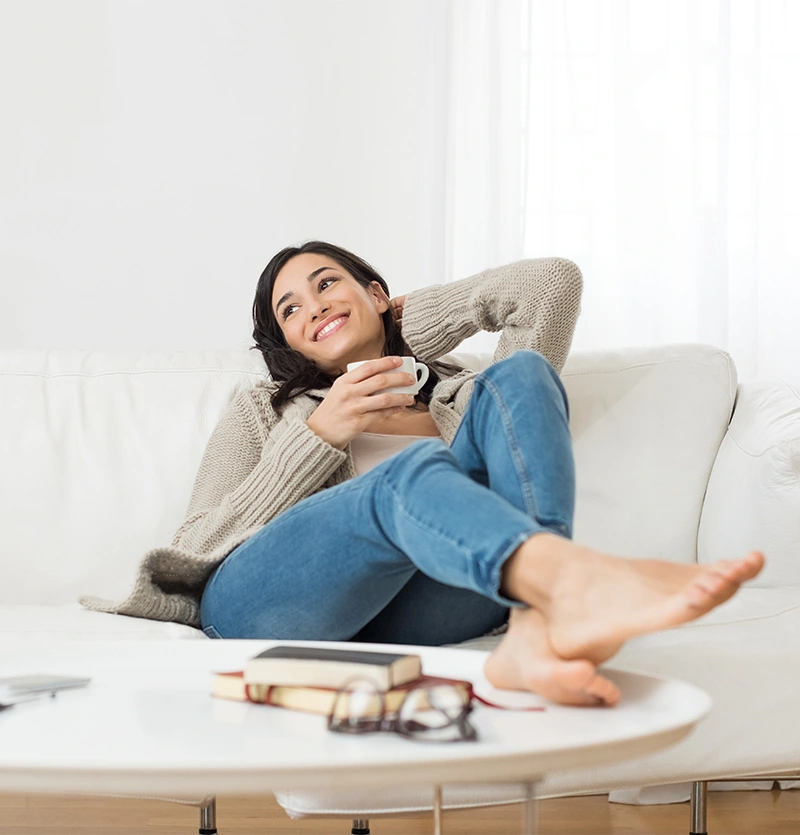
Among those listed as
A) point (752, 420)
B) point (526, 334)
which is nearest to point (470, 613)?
point (526, 334)

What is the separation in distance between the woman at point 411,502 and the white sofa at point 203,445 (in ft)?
0.56

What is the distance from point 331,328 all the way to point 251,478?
0.41m

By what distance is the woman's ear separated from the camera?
1845 millimetres

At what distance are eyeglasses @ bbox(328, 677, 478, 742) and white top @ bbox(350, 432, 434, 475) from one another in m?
0.92

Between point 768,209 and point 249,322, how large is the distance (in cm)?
143

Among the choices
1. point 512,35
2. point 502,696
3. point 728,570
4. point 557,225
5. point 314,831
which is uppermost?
point 512,35

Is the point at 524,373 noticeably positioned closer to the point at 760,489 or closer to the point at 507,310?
the point at 507,310

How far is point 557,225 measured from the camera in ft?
8.76

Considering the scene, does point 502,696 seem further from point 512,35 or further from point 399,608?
point 512,35

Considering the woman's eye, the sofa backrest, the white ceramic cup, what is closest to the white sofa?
the sofa backrest

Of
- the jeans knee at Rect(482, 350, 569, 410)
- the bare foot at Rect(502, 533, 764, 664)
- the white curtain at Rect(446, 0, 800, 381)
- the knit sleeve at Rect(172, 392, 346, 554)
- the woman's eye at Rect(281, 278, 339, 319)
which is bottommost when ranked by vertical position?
the knit sleeve at Rect(172, 392, 346, 554)

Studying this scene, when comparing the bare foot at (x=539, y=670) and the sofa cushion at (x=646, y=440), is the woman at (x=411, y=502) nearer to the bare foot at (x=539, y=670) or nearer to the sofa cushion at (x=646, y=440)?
the bare foot at (x=539, y=670)

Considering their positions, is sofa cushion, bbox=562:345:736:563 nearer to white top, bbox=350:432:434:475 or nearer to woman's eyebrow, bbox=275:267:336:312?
white top, bbox=350:432:434:475

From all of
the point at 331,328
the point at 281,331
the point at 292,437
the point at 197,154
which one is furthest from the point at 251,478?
the point at 197,154
